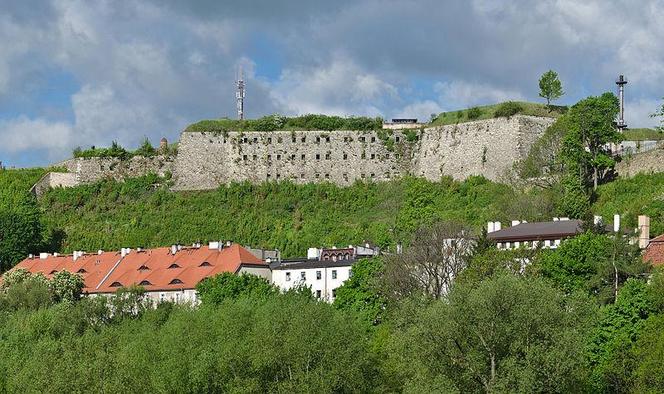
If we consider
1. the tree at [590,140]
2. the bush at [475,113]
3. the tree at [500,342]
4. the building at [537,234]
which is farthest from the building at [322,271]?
the tree at [500,342]

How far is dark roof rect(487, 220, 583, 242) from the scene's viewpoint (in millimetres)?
83062

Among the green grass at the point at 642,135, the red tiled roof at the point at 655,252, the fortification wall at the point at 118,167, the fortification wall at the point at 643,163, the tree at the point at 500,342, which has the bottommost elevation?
the tree at the point at 500,342

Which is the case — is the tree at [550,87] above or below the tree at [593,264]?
above

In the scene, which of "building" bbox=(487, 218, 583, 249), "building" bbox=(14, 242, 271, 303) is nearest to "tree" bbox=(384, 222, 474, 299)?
"building" bbox=(487, 218, 583, 249)

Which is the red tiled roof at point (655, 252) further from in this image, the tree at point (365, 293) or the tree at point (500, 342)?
the tree at point (500, 342)

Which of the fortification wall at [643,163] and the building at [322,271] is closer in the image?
the building at [322,271]

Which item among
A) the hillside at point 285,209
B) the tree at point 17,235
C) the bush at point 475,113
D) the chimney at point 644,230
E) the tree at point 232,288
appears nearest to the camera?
the chimney at point 644,230

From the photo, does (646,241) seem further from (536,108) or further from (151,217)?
(151,217)

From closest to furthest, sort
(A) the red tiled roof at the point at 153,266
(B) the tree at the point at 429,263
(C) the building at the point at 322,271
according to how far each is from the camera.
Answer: (B) the tree at the point at 429,263 < (C) the building at the point at 322,271 < (A) the red tiled roof at the point at 153,266

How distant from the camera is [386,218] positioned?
104250 millimetres

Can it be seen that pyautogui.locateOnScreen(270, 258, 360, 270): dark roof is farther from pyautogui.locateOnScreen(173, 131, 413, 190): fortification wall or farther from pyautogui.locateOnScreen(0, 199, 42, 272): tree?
pyautogui.locateOnScreen(0, 199, 42, 272): tree

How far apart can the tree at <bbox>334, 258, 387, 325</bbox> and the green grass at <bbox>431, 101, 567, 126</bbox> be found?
28.5 metres

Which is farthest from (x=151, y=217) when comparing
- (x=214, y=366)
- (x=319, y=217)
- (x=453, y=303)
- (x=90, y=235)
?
(x=453, y=303)

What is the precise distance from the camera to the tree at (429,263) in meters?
78.3
